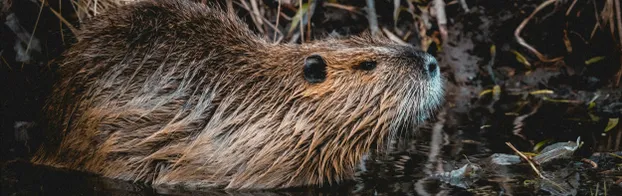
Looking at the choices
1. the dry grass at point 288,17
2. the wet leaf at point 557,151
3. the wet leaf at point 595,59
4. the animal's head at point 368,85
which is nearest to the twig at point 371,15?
the dry grass at point 288,17

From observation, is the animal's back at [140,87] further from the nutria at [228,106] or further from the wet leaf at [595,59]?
the wet leaf at [595,59]

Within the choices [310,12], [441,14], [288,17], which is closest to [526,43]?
[441,14]

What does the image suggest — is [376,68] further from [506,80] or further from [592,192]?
[506,80]

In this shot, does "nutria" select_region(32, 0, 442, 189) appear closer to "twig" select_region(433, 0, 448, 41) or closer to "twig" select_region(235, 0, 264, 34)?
"twig" select_region(235, 0, 264, 34)

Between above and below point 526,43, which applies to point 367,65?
above

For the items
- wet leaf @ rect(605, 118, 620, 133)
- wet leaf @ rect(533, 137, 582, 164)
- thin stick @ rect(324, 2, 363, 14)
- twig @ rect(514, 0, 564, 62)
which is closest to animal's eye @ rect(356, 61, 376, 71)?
wet leaf @ rect(533, 137, 582, 164)

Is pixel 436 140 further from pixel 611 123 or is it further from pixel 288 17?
pixel 288 17

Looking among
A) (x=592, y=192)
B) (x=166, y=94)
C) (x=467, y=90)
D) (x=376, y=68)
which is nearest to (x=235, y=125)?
(x=166, y=94)
